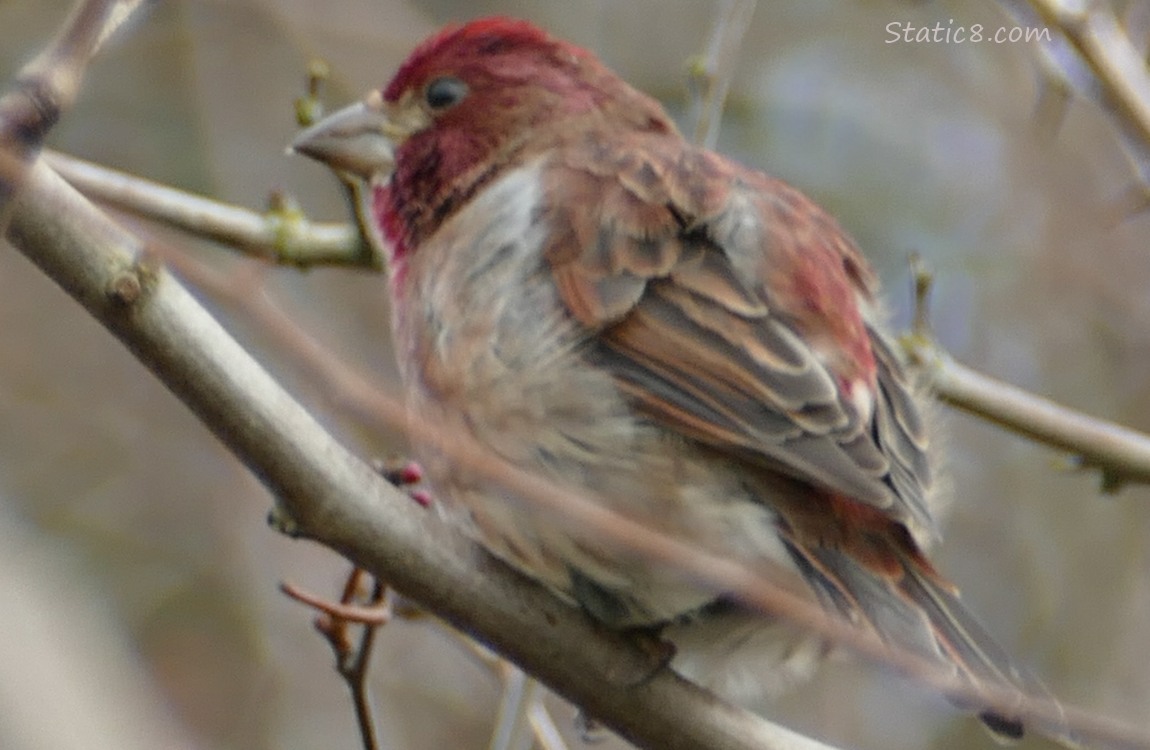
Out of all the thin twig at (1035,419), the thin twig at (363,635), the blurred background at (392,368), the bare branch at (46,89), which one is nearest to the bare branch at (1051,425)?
the thin twig at (1035,419)

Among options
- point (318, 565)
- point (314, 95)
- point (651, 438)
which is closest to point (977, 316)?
point (318, 565)

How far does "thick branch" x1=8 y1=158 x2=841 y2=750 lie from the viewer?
261cm

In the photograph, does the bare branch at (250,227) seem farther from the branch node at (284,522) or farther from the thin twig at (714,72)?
the branch node at (284,522)

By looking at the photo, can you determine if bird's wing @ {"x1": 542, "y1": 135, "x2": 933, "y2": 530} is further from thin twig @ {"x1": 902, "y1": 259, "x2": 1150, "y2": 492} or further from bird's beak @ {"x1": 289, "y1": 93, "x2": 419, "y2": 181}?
thin twig @ {"x1": 902, "y1": 259, "x2": 1150, "y2": 492}

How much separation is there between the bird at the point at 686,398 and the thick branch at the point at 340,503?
139 mm

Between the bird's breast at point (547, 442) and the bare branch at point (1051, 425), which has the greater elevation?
the bird's breast at point (547, 442)

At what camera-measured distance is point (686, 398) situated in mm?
3355

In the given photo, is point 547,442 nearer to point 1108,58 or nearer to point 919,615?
point 919,615

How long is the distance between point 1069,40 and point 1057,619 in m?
4.09

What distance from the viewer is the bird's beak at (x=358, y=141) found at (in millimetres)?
4453

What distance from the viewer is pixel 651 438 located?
3.37 meters

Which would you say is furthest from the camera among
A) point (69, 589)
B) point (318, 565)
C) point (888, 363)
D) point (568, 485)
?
point (318, 565)

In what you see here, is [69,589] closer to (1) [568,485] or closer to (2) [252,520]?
(2) [252,520]

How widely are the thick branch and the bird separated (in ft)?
0.46
